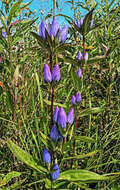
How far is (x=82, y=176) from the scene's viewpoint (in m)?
0.59

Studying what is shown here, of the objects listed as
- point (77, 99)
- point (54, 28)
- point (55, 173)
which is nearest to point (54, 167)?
point (55, 173)

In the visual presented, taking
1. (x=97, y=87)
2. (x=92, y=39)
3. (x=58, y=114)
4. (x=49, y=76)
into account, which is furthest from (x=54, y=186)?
(x=92, y=39)

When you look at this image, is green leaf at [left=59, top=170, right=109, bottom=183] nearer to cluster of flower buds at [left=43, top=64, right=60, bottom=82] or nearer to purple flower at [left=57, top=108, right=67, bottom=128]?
purple flower at [left=57, top=108, right=67, bottom=128]

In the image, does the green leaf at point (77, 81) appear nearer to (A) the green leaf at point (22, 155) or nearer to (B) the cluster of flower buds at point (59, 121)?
(B) the cluster of flower buds at point (59, 121)

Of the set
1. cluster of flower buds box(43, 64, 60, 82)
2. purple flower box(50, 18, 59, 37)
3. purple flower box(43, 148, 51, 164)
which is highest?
purple flower box(50, 18, 59, 37)

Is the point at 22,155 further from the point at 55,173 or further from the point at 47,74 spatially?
the point at 47,74

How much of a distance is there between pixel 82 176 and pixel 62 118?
0.18m

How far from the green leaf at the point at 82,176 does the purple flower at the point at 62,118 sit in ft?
0.49

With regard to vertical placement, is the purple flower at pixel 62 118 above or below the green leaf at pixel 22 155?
above

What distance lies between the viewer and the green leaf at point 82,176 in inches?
22.3

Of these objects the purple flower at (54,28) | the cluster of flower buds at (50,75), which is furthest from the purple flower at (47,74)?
the purple flower at (54,28)

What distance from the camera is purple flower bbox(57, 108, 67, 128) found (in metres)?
0.58

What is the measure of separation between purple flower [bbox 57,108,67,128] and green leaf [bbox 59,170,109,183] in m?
0.15

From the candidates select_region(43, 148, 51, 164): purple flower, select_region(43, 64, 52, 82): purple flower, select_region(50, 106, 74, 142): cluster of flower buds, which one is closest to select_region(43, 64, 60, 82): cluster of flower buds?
select_region(43, 64, 52, 82): purple flower
